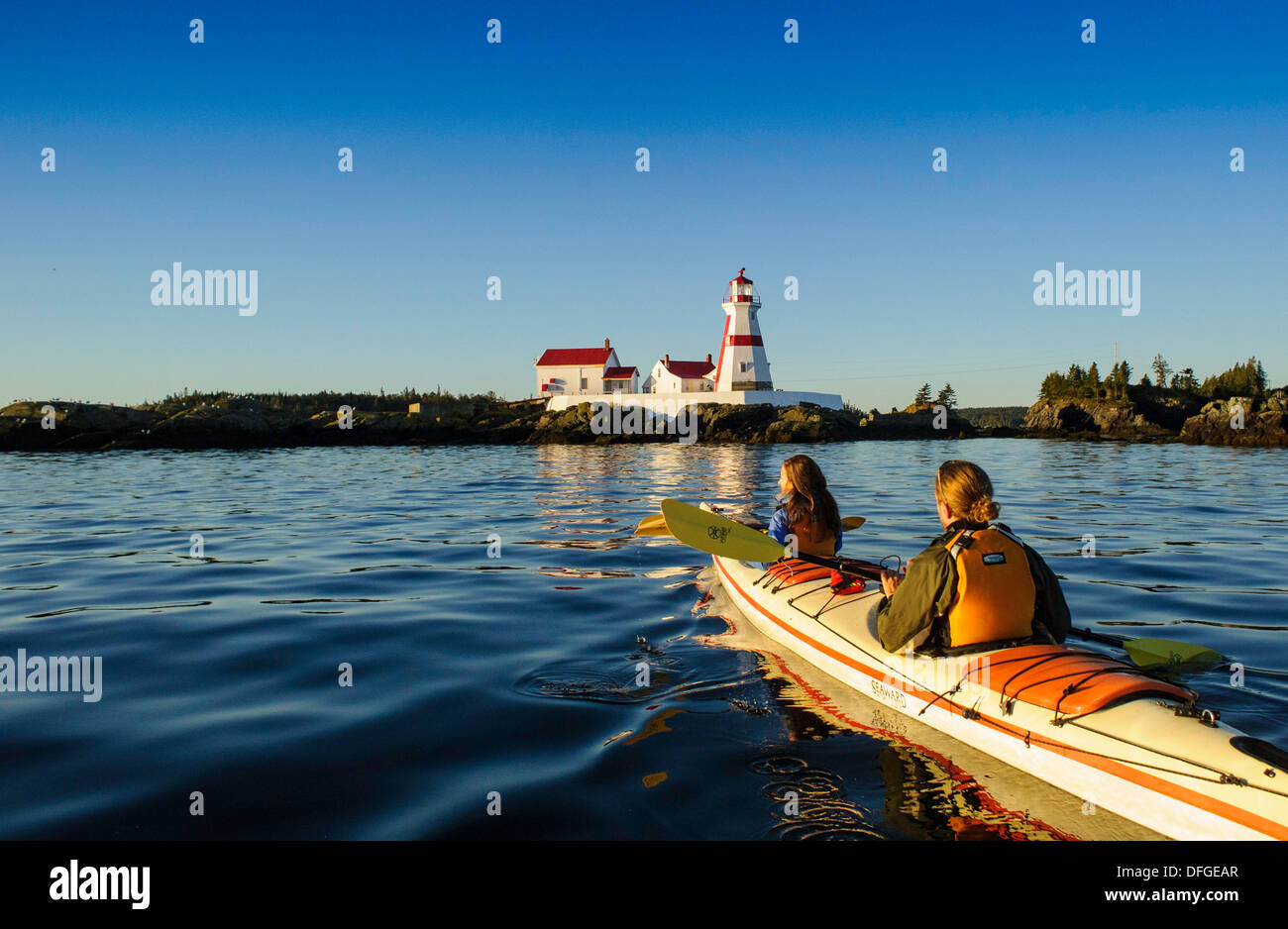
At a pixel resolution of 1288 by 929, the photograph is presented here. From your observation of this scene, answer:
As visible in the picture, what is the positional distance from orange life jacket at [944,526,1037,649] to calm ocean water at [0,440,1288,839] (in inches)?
38.3

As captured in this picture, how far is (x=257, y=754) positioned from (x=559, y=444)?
158 feet

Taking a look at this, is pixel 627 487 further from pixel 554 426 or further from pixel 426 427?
pixel 426 427

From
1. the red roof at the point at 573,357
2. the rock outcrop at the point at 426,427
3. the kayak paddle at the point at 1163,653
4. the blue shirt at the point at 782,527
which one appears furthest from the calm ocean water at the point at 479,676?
the red roof at the point at 573,357

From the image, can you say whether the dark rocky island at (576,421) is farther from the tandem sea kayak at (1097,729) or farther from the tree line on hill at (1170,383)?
the tandem sea kayak at (1097,729)

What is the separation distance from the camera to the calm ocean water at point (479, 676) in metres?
4.78

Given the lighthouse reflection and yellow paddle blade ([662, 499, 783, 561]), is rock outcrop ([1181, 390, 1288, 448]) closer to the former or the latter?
the lighthouse reflection

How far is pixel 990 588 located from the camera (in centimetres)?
545

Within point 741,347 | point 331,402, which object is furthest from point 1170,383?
point 331,402

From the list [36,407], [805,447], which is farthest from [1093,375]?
[36,407]

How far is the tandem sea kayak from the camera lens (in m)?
4.04

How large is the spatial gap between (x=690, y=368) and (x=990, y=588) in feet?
196

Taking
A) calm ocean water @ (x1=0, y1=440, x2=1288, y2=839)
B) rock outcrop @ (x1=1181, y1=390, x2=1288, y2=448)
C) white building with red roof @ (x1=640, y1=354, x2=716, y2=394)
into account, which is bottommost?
calm ocean water @ (x1=0, y1=440, x2=1288, y2=839)

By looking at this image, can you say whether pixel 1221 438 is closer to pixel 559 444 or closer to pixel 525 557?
pixel 559 444

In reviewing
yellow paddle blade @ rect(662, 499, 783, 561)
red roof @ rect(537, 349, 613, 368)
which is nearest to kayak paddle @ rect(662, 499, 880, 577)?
yellow paddle blade @ rect(662, 499, 783, 561)
